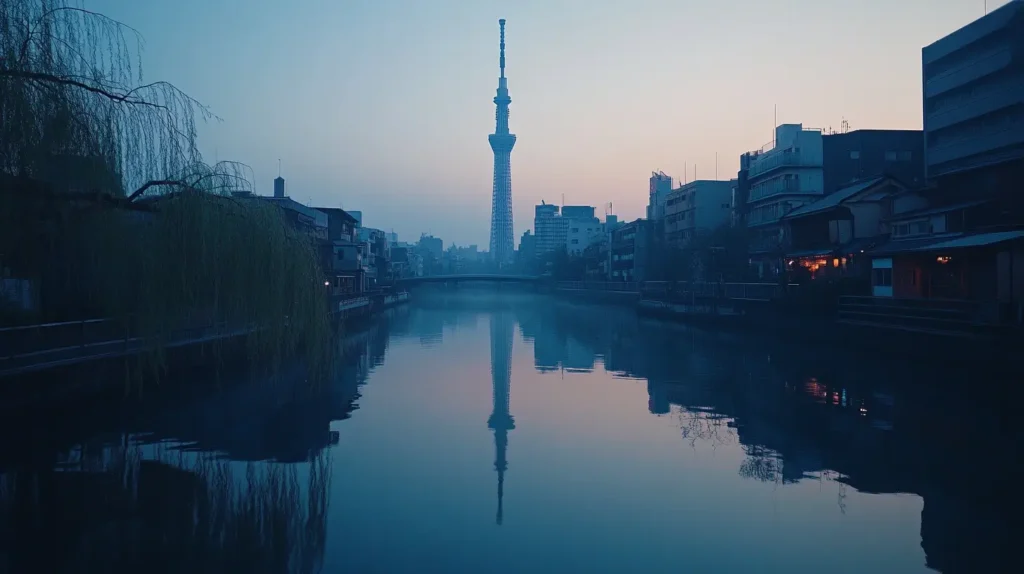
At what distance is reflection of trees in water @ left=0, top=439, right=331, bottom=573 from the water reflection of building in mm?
4535

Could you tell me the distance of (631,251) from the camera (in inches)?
2105

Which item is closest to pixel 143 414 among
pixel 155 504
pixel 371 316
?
pixel 155 504

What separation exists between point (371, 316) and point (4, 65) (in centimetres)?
2986

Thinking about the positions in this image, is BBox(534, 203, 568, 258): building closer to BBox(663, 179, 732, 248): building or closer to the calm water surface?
BBox(663, 179, 732, 248): building

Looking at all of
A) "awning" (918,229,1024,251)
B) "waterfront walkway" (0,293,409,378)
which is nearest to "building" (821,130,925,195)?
"awning" (918,229,1024,251)

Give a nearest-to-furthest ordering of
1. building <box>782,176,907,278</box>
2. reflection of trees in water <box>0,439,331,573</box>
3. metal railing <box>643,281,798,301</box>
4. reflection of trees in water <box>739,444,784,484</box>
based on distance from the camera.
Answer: reflection of trees in water <box>0,439,331,573</box> → reflection of trees in water <box>739,444,784,484</box> → building <box>782,176,907,278</box> → metal railing <box>643,281,798,301</box>

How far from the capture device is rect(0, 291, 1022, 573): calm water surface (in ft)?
17.6

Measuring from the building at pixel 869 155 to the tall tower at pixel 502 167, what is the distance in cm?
8372

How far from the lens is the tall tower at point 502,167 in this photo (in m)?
115

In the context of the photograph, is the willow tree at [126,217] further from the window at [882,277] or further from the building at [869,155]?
the building at [869,155]

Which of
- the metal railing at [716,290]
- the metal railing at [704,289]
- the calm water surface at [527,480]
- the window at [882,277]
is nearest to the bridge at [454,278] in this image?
the metal railing at [704,289]

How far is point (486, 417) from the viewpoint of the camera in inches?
426

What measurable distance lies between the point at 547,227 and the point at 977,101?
358 ft

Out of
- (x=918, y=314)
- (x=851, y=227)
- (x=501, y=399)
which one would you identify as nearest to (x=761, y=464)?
(x=501, y=399)
